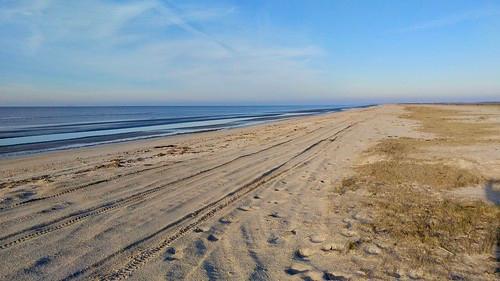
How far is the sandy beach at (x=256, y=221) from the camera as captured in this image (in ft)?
13.6

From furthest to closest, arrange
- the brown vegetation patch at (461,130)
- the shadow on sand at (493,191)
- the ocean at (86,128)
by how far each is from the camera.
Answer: the ocean at (86,128)
the brown vegetation patch at (461,130)
the shadow on sand at (493,191)

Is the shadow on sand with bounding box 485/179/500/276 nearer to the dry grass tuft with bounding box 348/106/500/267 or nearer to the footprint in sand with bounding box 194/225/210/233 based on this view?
the dry grass tuft with bounding box 348/106/500/267

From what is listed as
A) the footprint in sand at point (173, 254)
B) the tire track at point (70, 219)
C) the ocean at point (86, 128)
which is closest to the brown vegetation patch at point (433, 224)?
the footprint in sand at point (173, 254)

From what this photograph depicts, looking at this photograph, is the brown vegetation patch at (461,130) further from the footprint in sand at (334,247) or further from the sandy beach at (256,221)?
the footprint in sand at (334,247)

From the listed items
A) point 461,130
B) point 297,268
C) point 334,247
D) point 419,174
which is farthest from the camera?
point 461,130

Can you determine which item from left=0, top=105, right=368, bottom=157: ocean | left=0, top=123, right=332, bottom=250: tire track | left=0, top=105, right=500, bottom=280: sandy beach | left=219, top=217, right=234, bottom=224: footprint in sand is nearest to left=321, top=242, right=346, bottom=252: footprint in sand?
left=0, top=105, right=500, bottom=280: sandy beach

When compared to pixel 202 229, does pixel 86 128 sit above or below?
below

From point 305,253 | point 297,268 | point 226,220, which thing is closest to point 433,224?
point 305,253

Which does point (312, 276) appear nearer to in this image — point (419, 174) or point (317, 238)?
point (317, 238)

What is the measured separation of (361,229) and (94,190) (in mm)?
5732

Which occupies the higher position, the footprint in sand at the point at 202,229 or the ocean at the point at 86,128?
the footprint in sand at the point at 202,229

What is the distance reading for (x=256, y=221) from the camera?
19.2ft

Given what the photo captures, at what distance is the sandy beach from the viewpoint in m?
4.16

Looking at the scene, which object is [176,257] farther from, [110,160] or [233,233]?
[110,160]
